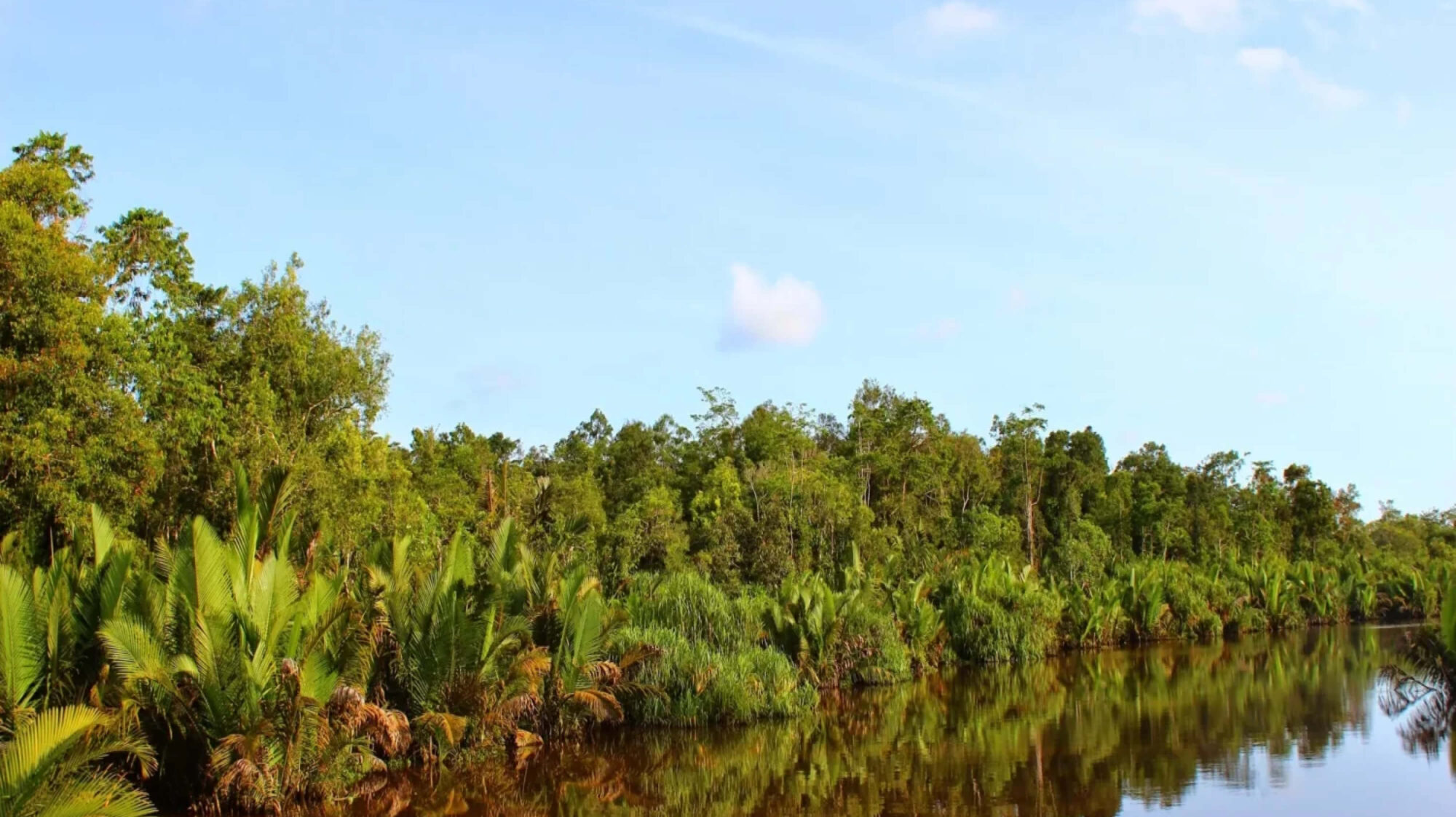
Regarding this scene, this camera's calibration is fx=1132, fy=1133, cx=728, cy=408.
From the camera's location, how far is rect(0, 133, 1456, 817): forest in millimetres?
12367

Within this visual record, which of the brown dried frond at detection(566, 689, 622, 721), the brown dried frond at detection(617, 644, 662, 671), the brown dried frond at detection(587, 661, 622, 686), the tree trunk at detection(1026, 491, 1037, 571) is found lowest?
the brown dried frond at detection(566, 689, 622, 721)

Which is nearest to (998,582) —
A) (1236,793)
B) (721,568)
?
(721,568)

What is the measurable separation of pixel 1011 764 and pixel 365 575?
996cm

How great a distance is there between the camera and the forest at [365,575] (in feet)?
40.6

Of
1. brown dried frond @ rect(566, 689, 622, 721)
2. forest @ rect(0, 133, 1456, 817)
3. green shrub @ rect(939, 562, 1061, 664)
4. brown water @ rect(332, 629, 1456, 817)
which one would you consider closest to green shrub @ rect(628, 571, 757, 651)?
forest @ rect(0, 133, 1456, 817)

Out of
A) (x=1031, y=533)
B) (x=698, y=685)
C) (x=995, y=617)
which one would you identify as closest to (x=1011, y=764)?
(x=698, y=685)

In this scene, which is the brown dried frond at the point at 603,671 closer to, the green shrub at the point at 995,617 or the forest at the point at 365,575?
the forest at the point at 365,575

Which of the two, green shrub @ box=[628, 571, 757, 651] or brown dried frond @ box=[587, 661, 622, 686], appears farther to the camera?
green shrub @ box=[628, 571, 757, 651]

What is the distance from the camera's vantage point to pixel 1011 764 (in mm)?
16203

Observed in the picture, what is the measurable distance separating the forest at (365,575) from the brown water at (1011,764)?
1.09m

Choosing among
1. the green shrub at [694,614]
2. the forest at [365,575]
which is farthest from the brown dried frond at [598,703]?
the green shrub at [694,614]

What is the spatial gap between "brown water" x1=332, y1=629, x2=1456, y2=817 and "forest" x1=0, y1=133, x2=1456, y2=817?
42.9 inches

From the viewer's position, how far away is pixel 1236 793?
45.6ft

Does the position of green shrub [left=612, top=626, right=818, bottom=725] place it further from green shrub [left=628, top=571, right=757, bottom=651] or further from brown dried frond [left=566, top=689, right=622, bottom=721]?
brown dried frond [left=566, top=689, right=622, bottom=721]
